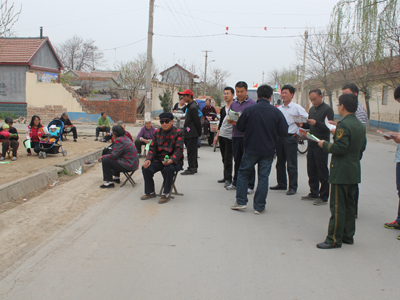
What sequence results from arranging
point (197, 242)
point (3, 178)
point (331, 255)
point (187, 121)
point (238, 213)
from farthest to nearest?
point (187, 121), point (3, 178), point (238, 213), point (197, 242), point (331, 255)

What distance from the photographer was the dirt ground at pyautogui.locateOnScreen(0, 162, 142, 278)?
4562 mm

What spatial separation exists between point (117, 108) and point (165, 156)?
21142mm

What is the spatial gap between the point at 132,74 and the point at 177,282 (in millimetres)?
39055

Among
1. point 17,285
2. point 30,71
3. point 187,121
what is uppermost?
point 30,71

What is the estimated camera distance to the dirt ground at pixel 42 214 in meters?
4.56

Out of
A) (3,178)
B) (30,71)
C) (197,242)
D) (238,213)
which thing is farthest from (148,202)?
(30,71)

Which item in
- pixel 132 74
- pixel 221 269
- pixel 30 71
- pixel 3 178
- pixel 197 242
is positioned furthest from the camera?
pixel 132 74

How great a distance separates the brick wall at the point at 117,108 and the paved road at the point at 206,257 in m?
21.1

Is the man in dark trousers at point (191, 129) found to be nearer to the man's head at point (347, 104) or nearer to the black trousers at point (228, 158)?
the black trousers at point (228, 158)

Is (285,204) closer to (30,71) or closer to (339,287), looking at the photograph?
(339,287)

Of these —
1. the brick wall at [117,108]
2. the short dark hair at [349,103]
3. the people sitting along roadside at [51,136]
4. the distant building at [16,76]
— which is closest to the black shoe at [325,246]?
the short dark hair at [349,103]

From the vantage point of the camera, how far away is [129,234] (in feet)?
16.3

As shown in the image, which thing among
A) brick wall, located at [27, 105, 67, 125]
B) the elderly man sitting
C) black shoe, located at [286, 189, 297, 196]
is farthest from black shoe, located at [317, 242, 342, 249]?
brick wall, located at [27, 105, 67, 125]

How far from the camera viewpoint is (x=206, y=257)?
13.8ft
